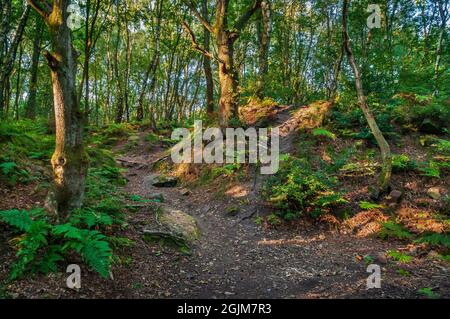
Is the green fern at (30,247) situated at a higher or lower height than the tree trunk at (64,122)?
lower

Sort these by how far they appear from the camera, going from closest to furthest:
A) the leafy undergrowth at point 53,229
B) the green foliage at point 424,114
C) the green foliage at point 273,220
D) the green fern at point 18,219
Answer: the leafy undergrowth at point 53,229 < the green fern at point 18,219 < the green foliage at point 273,220 < the green foliage at point 424,114

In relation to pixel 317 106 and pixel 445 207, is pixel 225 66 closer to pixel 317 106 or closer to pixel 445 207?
pixel 317 106

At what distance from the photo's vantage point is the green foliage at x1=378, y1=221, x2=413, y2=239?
6750 mm

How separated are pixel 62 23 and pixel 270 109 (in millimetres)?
9979

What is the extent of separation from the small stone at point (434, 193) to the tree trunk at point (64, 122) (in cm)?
864

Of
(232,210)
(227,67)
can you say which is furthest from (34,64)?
(232,210)

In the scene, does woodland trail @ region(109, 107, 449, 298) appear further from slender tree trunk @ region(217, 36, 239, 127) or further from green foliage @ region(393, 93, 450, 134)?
green foliage @ region(393, 93, 450, 134)

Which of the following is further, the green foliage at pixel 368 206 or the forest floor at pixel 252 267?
the green foliage at pixel 368 206

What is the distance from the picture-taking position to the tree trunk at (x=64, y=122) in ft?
16.3

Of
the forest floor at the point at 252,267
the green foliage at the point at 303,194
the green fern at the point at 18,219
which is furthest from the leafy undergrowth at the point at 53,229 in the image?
the green foliage at the point at 303,194

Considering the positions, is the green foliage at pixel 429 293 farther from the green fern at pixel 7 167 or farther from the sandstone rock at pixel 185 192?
the green fern at pixel 7 167

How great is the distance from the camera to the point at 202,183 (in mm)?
10766

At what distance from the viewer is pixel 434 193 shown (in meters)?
8.09
